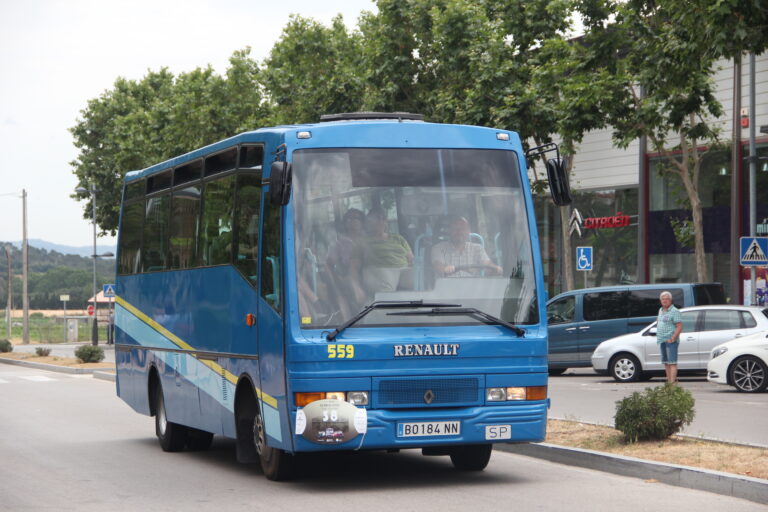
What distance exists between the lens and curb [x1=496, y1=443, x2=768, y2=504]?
10.0 meters

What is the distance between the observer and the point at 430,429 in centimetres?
1065

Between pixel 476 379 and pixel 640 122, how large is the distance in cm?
1740

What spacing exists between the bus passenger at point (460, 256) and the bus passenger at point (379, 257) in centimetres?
27

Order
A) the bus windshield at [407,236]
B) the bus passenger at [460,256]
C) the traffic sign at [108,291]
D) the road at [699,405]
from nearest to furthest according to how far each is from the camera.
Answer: the bus windshield at [407,236]
the bus passenger at [460,256]
the road at [699,405]
the traffic sign at [108,291]

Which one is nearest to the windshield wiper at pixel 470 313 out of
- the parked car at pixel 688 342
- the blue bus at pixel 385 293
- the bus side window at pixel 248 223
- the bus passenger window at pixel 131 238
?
the blue bus at pixel 385 293

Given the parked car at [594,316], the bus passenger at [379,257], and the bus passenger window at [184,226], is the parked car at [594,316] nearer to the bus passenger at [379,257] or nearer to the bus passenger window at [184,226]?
the bus passenger window at [184,226]

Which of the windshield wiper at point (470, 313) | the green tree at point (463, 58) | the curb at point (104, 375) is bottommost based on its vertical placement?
the curb at point (104, 375)

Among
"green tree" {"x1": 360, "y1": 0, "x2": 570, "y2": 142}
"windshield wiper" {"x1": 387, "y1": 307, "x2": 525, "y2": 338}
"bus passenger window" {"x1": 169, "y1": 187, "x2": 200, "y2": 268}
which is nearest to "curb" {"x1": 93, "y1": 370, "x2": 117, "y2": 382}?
"green tree" {"x1": 360, "y1": 0, "x2": 570, "y2": 142}

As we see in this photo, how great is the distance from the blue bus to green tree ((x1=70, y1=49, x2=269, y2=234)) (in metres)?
35.2

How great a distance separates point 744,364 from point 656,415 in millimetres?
10371

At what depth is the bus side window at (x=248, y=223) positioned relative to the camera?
38.4 feet

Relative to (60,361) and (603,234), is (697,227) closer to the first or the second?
(603,234)

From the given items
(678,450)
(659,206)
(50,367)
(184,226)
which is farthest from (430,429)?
(50,367)

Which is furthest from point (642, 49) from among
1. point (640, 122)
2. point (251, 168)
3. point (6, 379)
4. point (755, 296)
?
point (6, 379)
